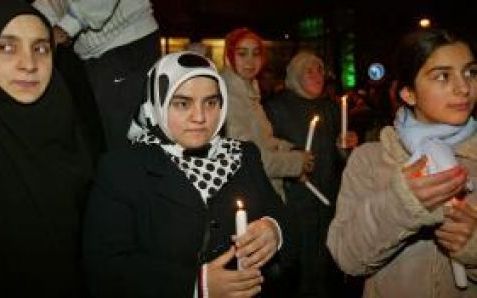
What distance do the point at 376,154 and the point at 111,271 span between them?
140 cm

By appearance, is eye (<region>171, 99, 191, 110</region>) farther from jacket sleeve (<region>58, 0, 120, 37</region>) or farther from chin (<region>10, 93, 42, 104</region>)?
jacket sleeve (<region>58, 0, 120, 37</region>)

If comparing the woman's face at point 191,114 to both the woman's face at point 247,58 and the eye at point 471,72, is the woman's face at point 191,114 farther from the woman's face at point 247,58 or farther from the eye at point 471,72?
the woman's face at point 247,58

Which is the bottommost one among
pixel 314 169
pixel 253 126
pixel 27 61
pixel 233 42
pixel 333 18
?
pixel 314 169

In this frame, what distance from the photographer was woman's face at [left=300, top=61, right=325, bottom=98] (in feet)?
21.7

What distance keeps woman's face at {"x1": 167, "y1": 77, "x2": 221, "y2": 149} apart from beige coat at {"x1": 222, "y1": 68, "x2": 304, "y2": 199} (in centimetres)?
224

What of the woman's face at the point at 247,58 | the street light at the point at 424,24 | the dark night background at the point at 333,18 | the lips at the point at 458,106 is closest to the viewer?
the lips at the point at 458,106

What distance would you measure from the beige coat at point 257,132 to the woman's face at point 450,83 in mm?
2648

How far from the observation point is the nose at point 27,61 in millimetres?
2879

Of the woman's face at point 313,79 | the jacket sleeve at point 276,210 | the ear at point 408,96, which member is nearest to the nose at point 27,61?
the jacket sleeve at point 276,210

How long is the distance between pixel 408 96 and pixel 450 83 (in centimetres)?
24

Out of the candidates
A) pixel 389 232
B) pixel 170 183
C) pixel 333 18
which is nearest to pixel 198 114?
pixel 170 183

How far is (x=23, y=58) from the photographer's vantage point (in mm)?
2895

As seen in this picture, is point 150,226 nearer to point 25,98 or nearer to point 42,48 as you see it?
point 25,98

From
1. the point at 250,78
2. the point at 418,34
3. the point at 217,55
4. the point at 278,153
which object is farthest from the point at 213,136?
the point at 217,55
